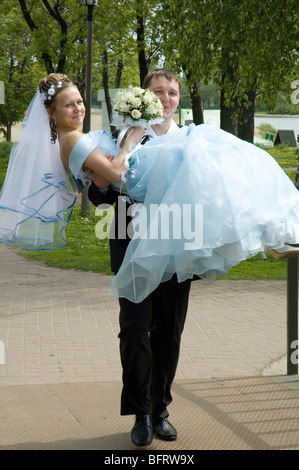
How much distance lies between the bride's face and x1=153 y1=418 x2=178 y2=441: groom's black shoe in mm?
1647

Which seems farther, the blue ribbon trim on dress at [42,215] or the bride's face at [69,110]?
the blue ribbon trim on dress at [42,215]

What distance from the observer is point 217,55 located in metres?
12.8

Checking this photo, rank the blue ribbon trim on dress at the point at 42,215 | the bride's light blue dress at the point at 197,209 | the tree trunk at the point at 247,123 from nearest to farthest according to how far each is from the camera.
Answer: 1. the bride's light blue dress at the point at 197,209
2. the blue ribbon trim on dress at the point at 42,215
3. the tree trunk at the point at 247,123

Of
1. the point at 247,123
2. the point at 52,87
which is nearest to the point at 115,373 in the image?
the point at 52,87

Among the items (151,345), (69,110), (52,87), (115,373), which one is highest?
(52,87)

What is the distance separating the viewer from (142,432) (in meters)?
3.96

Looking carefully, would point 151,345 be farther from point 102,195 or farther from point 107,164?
point 107,164

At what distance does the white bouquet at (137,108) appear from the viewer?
12.5ft

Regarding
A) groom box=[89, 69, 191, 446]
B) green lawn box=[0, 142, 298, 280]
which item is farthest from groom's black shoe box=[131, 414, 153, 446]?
green lawn box=[0, 142, 298, 280]

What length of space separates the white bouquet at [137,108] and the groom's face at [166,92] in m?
0.22

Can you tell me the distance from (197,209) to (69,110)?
2.86 feet

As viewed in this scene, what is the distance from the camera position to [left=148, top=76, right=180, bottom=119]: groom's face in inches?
163

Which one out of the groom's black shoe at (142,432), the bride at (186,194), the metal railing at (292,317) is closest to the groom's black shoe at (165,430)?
the groom's black shoe at (142,432)

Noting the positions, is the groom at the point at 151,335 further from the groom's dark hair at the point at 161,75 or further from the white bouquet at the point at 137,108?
the white bouquet at the point at 137,108
